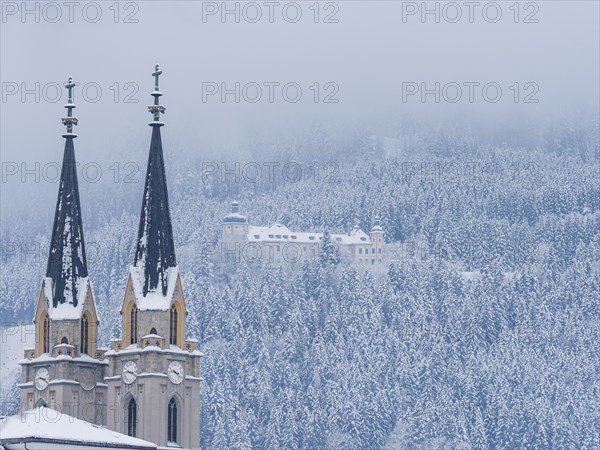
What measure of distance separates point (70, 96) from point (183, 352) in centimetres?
1544

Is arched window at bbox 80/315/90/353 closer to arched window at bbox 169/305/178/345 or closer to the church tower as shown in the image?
the church tower

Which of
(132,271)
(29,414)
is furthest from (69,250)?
(29,414)

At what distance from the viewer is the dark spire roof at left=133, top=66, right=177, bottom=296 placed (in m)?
122

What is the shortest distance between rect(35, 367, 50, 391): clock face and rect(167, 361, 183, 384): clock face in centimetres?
682

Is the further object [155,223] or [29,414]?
[155,223]

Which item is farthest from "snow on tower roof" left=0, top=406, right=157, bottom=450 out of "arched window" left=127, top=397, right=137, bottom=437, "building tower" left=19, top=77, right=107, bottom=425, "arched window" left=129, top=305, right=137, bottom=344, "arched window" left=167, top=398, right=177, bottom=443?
"arched window" left=129, top=305, right=137, bottom=344

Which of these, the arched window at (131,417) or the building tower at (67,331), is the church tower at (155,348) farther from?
the building tower at (67,331)

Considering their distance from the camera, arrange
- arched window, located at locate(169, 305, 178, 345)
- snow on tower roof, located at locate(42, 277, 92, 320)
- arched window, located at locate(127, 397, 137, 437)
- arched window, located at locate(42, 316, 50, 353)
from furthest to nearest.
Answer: arched window, located at locate(42, 316, 50, 353) < snow on tower roof, located at locate(42, 277, 92, 320) < arched window, located at locate(169, 305, 178, 345) < arched window, located at locate(127, 397, 137, 437)

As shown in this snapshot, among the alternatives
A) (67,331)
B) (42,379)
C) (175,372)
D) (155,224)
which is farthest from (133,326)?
(42,379)

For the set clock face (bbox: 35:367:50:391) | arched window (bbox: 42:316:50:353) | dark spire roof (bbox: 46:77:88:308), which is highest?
dark spire roof (bbox: 46:77:88:308)

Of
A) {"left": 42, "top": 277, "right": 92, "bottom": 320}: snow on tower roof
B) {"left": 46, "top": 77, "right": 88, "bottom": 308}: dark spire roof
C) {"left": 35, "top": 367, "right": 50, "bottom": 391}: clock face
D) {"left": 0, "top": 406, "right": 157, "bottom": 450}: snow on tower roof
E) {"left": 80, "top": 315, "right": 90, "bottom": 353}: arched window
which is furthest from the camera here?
{"left": 80, "top": 315, "right": 90, "bottom": 353}: arched window

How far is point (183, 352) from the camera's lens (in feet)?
400

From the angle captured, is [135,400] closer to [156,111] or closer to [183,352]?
[183,352]

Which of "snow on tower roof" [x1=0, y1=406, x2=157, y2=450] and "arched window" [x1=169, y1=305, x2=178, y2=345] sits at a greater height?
"arched window" [x1=169, y1=305, x2=178, y2=345]
